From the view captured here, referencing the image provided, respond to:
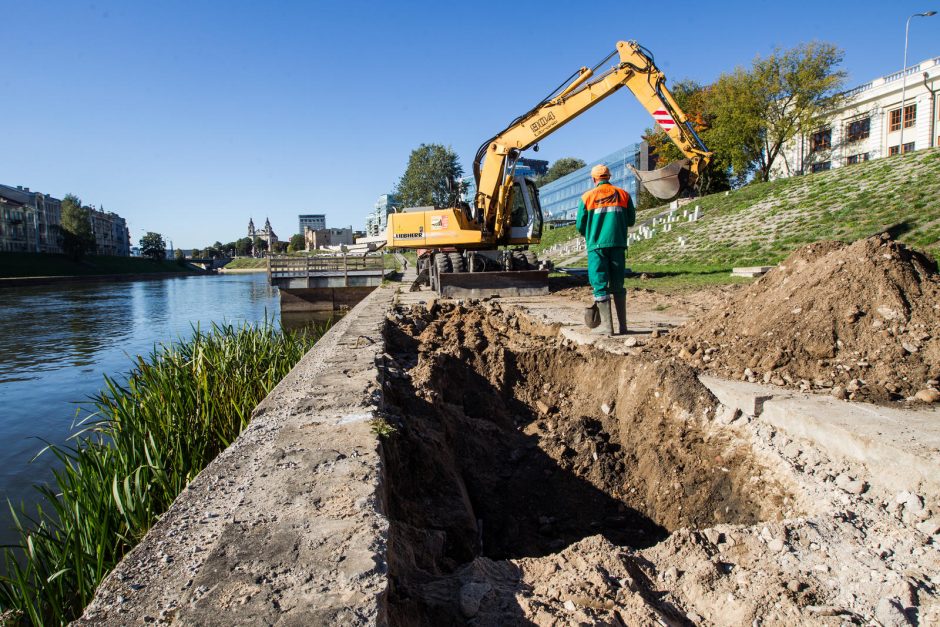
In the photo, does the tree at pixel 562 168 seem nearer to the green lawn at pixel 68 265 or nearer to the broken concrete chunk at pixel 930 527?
the green lawn at pixel 68 265

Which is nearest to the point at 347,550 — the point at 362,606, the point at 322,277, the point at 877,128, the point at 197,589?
the point at 362,606

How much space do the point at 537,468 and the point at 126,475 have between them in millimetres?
2768

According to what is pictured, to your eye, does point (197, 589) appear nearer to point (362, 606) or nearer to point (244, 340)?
point (362, 606)

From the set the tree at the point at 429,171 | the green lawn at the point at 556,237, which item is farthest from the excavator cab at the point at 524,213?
the tree at the point at 429,171

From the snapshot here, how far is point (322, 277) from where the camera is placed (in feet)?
71.3

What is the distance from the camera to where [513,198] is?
1350 cm

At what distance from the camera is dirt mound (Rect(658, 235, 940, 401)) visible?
3.38 metres

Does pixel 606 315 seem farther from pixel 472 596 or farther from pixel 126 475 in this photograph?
pixel 126 475

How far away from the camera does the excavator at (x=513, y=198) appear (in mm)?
10750

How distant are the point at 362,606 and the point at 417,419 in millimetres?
2157

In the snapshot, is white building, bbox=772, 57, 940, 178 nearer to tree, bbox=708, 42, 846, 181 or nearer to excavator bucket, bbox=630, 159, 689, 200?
tree, bbox=708, 42, 846, 181

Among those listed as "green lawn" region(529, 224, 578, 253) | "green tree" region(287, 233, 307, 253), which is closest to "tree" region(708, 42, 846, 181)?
"green lawn" region(529, 224, 578, 253)

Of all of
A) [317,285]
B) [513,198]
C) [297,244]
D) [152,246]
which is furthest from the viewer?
[297,244]

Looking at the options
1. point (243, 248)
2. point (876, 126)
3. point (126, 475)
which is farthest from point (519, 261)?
point (243, 248)
